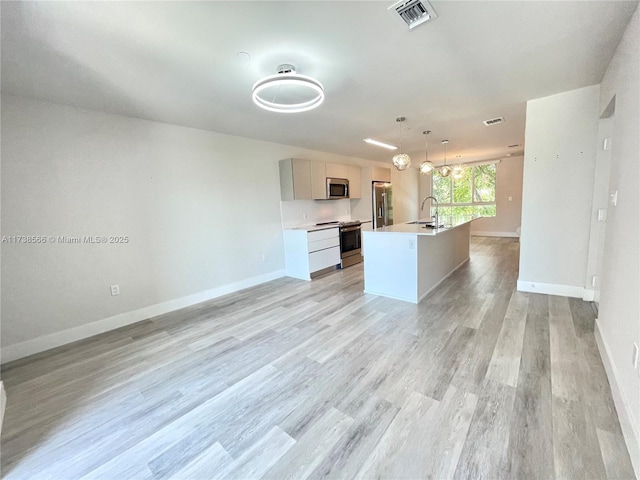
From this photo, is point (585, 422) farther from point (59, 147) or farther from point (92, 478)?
point (59, 147)

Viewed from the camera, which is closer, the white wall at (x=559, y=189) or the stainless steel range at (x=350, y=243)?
the white wall at (x=559, y=189)

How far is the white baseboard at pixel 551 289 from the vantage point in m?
3.30

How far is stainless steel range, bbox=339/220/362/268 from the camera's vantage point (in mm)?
5531

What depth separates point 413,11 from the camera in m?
1.65

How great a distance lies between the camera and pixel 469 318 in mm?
2920

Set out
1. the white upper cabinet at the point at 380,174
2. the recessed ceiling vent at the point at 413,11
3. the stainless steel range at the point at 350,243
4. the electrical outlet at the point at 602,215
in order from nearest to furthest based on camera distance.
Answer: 1. the recessed ceiling vent at the point at 413,11
2. the electrical outlet at the point at 602,215
3. the stainless steel range at the point at 350,243
4. the white upper cabinet at the point at 380,174

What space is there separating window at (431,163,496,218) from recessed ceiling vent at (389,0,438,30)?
733 centimetres

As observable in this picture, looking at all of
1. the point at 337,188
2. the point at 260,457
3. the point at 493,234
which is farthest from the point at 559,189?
the point at 493,234

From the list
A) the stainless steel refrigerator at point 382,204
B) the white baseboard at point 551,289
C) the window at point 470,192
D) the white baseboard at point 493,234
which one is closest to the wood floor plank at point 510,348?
the white baseboard at point 551,289

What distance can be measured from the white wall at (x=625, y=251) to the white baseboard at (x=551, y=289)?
1246mm

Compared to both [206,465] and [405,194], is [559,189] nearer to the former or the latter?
[206,465]

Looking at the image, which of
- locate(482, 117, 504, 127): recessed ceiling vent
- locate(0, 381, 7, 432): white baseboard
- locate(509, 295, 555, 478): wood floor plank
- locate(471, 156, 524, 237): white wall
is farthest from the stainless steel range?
locate(471, 156, 524, 237): white wall

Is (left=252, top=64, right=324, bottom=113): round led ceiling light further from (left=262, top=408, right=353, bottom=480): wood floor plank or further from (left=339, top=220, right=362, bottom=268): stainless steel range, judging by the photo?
(left=339, top=220, right=362, bottom=268): stainless steel range

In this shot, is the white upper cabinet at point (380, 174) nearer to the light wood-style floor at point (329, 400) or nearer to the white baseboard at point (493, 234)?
the white baseboard at point (493, 234)
